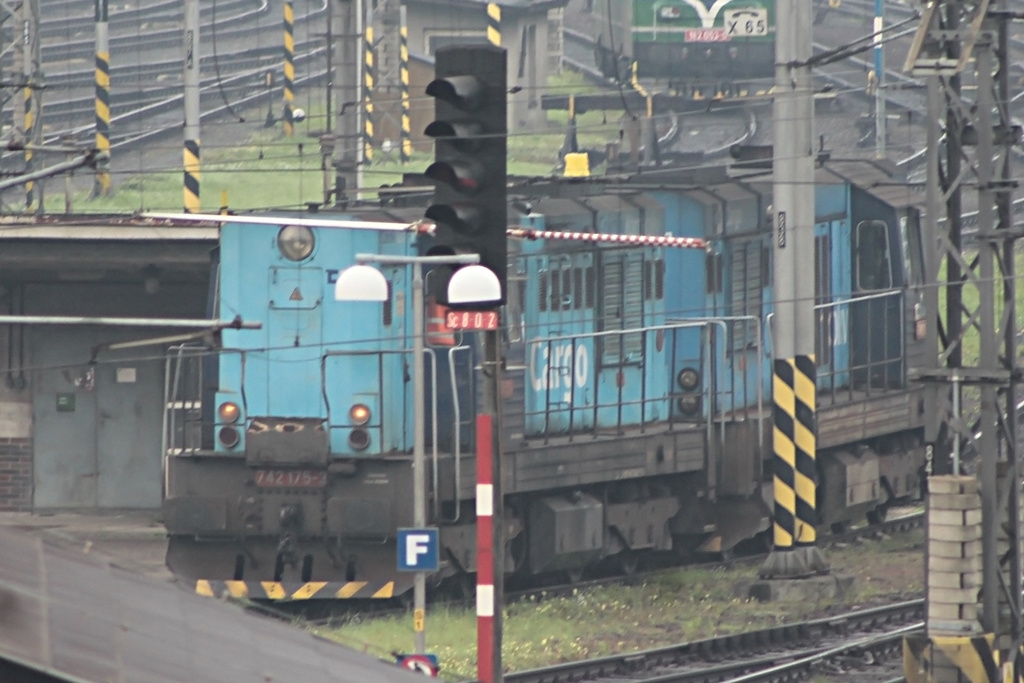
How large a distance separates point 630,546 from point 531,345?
2.36 metres

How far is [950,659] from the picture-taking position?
1191cm

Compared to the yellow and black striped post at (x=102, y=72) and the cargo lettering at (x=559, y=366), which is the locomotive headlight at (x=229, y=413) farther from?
the yellow and black striped post at (x=102, y=72)

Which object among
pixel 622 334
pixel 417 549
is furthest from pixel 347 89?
pixel 417 549

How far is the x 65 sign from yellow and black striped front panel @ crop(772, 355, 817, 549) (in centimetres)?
573

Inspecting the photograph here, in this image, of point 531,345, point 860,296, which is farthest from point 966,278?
point 860,296

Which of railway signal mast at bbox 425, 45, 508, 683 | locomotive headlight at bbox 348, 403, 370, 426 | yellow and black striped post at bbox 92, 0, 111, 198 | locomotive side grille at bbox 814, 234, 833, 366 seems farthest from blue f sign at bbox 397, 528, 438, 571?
yellow and black striped post at bbox 92, 0, 111, 198

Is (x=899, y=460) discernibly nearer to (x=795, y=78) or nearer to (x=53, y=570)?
(x=795, y=78)

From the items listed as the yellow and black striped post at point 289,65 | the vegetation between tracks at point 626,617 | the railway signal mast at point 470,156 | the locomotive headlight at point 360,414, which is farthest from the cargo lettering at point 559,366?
the yellow and black striped post at point 289,65

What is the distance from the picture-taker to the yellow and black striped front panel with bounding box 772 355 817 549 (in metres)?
16.4

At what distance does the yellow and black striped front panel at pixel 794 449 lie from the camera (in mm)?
16406

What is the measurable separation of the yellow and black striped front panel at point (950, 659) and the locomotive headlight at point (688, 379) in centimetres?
667

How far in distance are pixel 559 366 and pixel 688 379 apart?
201 cm

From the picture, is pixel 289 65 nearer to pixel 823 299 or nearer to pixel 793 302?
pixel 823 299

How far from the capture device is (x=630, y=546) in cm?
1772
